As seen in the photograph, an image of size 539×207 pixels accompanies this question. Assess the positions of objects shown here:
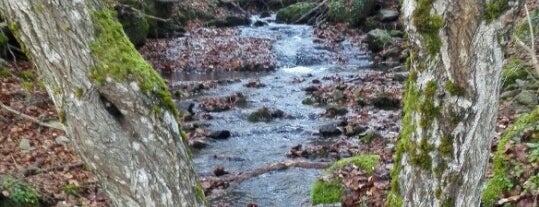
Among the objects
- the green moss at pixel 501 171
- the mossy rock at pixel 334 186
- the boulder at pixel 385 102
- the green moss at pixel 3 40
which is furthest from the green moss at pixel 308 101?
the green moss at pixel 501 171

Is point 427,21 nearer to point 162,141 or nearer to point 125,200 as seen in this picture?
point 162,141

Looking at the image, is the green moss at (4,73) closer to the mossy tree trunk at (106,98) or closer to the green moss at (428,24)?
the mossy tree trunk at (106,98)

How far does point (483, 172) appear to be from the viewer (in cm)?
277

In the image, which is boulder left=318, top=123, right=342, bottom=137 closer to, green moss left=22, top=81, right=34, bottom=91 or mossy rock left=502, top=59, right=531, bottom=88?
mossy rock left=502, top=59, right=531, bottom=88

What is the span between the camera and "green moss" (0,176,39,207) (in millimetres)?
5832

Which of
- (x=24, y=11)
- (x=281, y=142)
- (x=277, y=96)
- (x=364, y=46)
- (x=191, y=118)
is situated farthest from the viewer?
(x=364, y=46)

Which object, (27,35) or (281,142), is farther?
(281,142)

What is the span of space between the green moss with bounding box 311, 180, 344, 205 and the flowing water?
0.46 metres

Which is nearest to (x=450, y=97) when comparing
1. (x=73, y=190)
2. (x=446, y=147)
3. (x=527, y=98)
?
(x=446, y=147)

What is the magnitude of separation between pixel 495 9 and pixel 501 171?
348 centimetres

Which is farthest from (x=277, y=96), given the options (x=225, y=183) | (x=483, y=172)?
(x=483, y=172)

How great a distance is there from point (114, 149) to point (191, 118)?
9.87 m

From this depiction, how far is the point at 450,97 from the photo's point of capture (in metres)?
2.56

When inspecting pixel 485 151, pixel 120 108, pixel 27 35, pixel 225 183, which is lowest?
pixel 225 183
